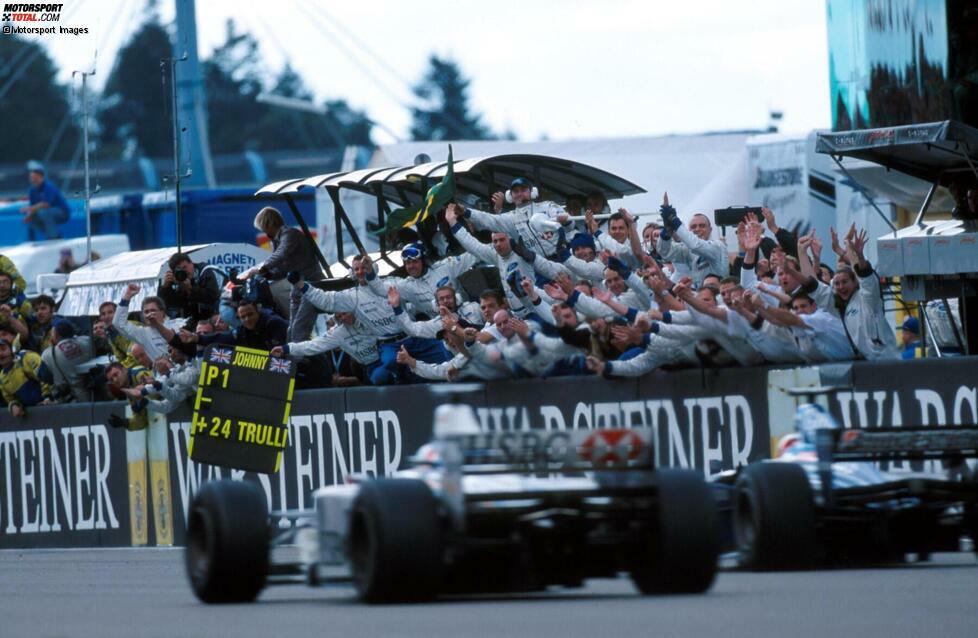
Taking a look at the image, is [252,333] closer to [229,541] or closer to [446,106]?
[229,541]

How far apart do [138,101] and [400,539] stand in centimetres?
11292

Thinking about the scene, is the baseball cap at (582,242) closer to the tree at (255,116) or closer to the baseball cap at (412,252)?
the baseball cap at (412,252)

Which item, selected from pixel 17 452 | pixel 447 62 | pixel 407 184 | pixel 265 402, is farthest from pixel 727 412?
pixel 447 62

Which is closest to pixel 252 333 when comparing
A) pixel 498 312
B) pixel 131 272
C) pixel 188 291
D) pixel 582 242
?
pixel 188 291

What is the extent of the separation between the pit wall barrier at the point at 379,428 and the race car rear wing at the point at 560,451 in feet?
0.34

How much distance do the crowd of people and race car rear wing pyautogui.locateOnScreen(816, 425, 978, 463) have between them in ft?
10.8

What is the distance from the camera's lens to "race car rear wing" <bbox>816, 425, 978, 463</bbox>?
448 inches

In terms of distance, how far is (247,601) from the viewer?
1059 cm

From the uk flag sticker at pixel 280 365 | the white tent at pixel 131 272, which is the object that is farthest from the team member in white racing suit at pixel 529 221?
the white tent at pixel 131 272

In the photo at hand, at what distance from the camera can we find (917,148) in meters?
19.6

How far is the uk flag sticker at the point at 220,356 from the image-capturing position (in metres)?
19.1

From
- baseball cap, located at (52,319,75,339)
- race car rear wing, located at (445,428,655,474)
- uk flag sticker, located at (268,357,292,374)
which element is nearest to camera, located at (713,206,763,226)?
uk flag sticker, located at (268,357,292,374)

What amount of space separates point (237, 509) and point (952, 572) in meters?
3.94

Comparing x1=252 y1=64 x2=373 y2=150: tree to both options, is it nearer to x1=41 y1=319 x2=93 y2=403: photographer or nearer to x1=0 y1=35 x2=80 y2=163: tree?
x1=0 y1=35 x2=80 y2=163: tree
